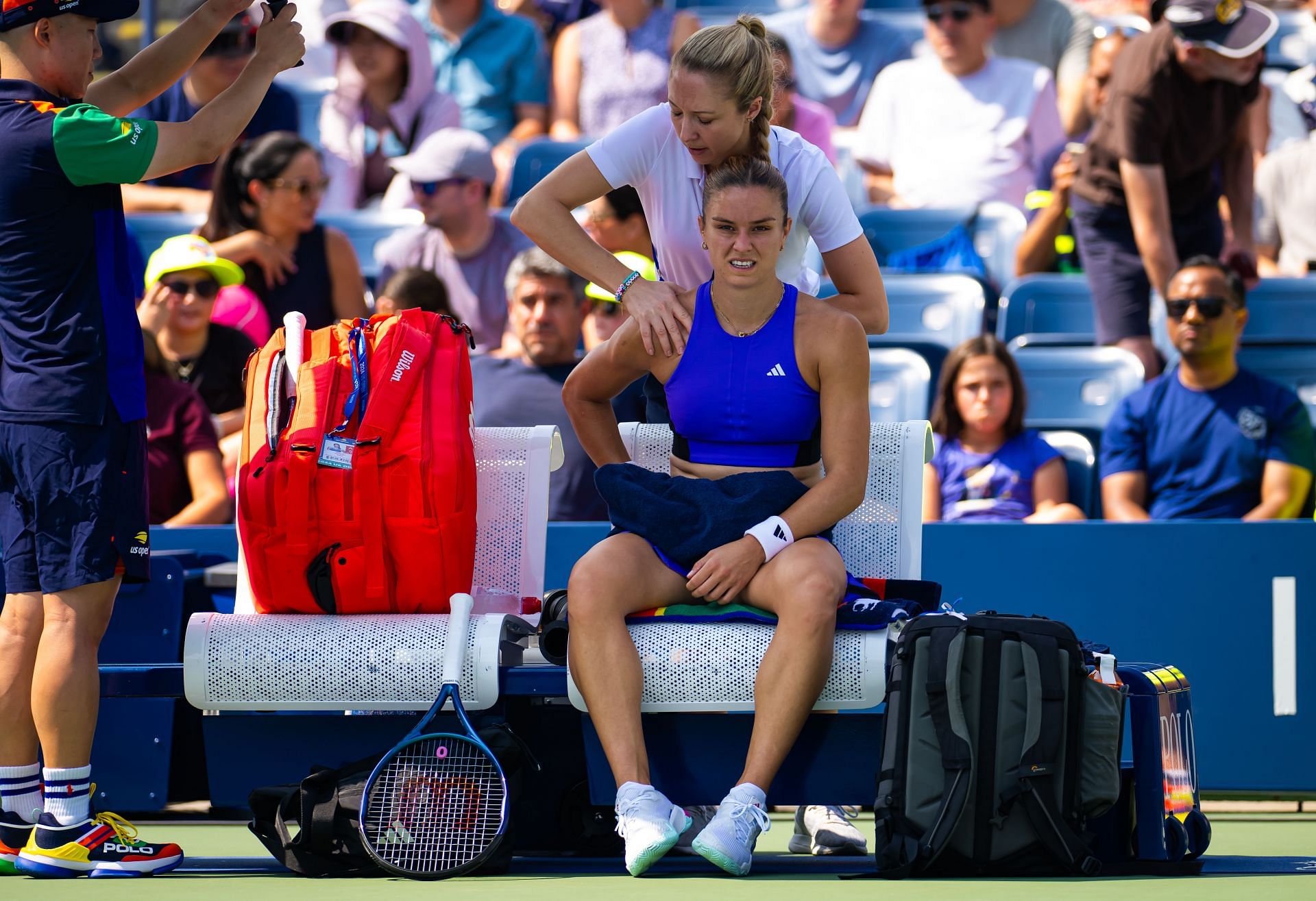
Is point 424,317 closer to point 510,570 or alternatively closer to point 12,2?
point 510,570

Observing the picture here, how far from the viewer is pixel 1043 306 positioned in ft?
22.2

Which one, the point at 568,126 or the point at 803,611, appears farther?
the point at 568,126

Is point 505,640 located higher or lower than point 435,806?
higher

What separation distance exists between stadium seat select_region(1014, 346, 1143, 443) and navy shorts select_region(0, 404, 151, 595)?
364 cm

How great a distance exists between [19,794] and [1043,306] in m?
4.62

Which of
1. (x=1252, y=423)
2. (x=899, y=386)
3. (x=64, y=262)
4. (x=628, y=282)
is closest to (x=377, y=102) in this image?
(x=899, y=386)

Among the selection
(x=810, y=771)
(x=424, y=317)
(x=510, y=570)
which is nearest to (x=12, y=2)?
(x=424, y=317)

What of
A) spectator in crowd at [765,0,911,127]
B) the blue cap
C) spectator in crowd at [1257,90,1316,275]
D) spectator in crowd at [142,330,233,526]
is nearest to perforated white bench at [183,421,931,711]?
the blue cap

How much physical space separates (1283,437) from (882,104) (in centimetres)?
295

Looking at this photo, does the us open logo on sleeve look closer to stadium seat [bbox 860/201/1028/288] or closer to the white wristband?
stadium seat [bbox 860/201/1028/288]

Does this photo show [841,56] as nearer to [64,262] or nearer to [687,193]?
[687,193]

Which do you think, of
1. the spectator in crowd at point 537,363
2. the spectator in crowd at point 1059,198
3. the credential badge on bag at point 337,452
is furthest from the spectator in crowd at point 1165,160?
the credential badge on bag at point 337,452

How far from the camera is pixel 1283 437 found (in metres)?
5.45

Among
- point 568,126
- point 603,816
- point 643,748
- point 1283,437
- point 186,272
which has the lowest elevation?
point 603,816
